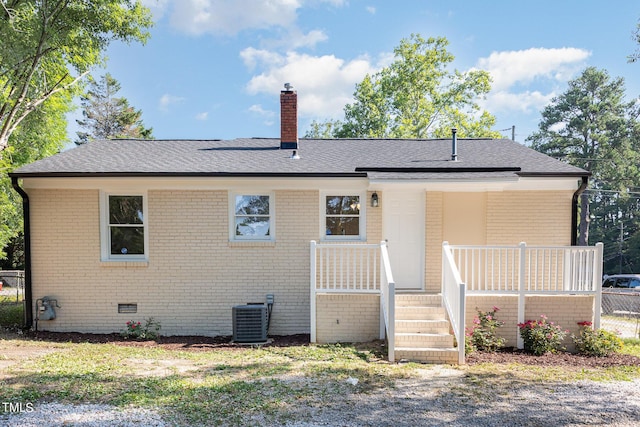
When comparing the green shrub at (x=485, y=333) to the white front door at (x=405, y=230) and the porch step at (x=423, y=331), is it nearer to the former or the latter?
the porch step at (x=423, y=331)

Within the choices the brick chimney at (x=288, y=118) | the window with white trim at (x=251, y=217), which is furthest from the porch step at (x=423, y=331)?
the brick chimney at (x=288, y=118)

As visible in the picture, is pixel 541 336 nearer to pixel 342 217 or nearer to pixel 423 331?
pixel 423 331

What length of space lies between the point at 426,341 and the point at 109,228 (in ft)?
22.4

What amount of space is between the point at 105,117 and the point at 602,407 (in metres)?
49.5

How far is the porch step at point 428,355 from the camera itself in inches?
241

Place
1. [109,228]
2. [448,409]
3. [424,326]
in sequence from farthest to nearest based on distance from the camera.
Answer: [109,228] → [424,326] → [448,409]

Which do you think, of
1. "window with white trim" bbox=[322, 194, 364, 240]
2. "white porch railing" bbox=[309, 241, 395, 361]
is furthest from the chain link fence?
"window with white trim" bbox=[322, 194, 364, 240]

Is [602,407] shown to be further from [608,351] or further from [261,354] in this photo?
[261,354]

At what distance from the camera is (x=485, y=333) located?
22.7ft

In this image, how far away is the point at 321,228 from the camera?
820 centimetres

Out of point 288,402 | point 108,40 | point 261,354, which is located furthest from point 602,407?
point 108,40

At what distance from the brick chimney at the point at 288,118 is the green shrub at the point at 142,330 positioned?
5181mm

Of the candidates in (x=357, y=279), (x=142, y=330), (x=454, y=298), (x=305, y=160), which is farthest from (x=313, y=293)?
(x=142, y=330)

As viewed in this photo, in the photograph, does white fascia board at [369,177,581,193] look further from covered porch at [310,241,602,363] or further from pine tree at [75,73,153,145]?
pine tree at [75,73,153,145]
